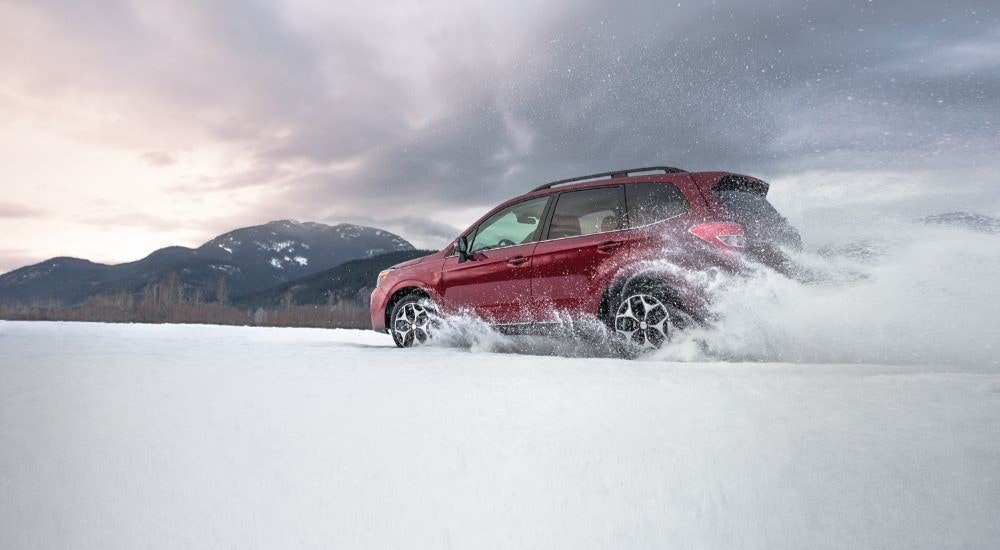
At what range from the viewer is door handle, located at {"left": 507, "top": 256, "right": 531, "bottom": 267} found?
227 inches

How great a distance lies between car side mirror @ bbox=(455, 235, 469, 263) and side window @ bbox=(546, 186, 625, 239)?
41.0 inches

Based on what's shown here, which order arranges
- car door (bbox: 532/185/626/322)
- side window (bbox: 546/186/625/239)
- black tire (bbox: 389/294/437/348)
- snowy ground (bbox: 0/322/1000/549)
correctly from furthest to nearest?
black tire (bbox: 389/294/437/348) < side window (bbox: 546/186/625/239) < car door (bbox: 532/185/626/322) < snowy ground (bbox: 0/322/1000/549)

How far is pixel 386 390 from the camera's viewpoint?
321 centimetres

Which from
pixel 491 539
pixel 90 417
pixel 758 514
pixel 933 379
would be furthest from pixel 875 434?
pixel 90 417

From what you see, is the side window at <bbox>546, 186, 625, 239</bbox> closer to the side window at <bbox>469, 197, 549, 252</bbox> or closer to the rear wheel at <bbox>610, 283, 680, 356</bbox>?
the side window at <bbox>469, 197, 549, 252</bbox>

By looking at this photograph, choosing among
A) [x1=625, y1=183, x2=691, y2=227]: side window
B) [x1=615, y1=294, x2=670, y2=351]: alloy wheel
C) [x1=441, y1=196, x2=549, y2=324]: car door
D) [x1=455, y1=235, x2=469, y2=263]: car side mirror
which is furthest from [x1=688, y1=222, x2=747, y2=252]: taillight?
[x1=455, y1=235, x2=469, y2=263]: car side mirror

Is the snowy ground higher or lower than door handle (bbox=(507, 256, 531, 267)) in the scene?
lower

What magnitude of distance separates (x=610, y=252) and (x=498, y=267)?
130 cm

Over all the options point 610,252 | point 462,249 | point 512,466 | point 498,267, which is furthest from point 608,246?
point 512,466

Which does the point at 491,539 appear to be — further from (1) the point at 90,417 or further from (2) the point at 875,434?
(1) the point at 90,417

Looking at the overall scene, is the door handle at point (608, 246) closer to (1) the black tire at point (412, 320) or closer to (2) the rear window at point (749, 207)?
(2) the rear window at point (749, 207)

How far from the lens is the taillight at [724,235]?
178 inches

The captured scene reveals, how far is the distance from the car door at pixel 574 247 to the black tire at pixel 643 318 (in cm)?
34

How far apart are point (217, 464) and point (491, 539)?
1.09 metres
